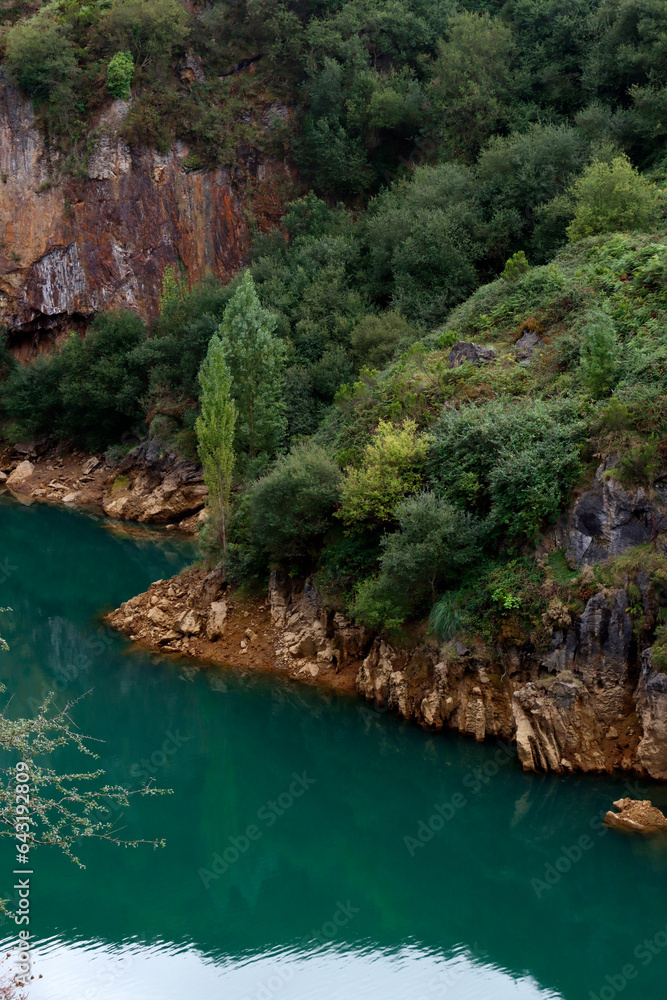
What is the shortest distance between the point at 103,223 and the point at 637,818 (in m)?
45.7

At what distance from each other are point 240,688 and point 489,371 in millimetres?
11228

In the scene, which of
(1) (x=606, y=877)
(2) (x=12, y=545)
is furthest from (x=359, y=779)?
(2) (x=12, y=545)

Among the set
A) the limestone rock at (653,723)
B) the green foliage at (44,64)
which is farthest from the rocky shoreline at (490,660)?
the green foliage at (44,64)

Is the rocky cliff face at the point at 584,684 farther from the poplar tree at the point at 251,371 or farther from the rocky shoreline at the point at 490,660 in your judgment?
the poplar tree at the point at 251,371

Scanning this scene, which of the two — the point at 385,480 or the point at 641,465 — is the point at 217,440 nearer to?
the point at 385,480

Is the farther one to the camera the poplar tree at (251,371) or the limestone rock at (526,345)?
the poplar tree at (251,371)

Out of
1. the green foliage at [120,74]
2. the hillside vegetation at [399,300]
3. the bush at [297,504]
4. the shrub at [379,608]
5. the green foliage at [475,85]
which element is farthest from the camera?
the green foliage at [120,74]

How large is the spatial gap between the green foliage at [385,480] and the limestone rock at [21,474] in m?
30.9

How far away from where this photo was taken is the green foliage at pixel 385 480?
21.2 m

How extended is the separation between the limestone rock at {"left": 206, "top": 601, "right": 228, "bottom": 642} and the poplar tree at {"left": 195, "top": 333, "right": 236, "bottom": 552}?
2324mm

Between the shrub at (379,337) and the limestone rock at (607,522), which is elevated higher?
the shrub at (379,337)

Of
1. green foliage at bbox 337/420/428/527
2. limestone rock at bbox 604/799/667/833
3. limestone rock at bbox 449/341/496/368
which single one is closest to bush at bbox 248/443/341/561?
green foliage at bbox 337/420/428/527

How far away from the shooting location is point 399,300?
3778cm

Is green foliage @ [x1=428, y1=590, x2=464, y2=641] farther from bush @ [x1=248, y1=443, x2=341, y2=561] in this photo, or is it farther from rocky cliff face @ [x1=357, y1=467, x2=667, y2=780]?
bush @ [x1=248, y1=443, x2=341, y2=561]
